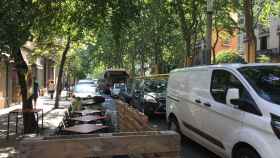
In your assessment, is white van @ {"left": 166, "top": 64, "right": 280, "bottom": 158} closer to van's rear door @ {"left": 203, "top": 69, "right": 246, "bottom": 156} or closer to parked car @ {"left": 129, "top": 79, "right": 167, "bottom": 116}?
van's rear door @ {"left": 203, "top": 69, "right": 246, "bottom": 156}

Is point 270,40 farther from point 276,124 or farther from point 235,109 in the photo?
point 276,124

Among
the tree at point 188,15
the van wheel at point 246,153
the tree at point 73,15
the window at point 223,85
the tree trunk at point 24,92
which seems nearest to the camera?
the van wheel at point 246,153

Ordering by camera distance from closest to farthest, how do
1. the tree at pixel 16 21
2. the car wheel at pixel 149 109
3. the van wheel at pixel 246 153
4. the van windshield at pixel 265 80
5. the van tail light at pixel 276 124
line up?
the van tail light at pixel 276 124
the van wheel at pixel 246 153
the van windshield at pixel 265 80
the tree at pixel 16 21
the car wheel at pixel 149 109

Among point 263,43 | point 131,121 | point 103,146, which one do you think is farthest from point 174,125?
point 263,43

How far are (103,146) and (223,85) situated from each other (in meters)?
3.60

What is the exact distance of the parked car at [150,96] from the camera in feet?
54.9

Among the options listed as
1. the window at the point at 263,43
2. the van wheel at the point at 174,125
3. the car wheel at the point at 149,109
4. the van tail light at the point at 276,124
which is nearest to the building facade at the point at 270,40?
the window at the point at 263,43

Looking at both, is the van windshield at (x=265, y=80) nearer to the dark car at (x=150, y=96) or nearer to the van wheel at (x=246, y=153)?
the van wheel at (x=246, y=153)

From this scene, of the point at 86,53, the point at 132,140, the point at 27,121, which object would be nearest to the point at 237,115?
the point at 132,140

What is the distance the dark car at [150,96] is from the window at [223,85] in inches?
332

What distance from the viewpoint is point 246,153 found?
6.54 metres

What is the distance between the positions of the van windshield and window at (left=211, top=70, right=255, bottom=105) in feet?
0.57

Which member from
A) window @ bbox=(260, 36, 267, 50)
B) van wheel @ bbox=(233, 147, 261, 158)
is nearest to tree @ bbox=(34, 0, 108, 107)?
van wheel @ bbox=(233, 147, 261, 158)

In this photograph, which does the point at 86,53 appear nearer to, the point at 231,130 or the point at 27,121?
the point at 27,121
